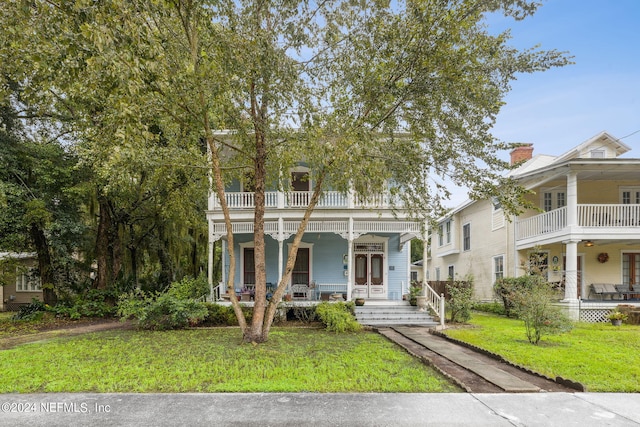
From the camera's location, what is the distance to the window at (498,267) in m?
18.0

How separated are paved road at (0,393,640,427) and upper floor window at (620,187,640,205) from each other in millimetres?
13596

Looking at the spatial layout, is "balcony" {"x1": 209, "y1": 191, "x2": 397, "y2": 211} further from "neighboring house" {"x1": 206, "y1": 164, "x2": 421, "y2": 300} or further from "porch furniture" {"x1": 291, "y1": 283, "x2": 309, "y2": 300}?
"porch furniture" {"x1": 291, "y1": 283, "x2": 309, "y2": 300}

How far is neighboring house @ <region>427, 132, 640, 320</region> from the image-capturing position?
1309cm

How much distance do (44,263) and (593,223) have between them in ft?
71.0

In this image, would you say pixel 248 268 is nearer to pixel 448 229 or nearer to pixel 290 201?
pixel 290 201

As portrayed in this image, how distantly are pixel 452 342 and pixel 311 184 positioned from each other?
8.64 metres

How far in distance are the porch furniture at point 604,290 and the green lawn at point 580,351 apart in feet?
9.00

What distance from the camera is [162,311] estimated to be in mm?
11359

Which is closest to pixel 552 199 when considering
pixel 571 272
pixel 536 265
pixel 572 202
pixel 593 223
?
pixel 593 223

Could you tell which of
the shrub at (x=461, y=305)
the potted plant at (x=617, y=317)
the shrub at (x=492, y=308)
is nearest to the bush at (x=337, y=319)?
→ the shrub at (x=461, y=305)

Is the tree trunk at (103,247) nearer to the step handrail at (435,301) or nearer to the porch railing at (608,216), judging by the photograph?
the step handrail at (435,301)

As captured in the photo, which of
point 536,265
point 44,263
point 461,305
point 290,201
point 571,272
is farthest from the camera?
point 44,263

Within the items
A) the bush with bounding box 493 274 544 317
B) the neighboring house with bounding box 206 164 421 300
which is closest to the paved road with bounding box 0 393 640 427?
the bush with bounding box 493 274 544 317

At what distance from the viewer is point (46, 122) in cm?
1502
